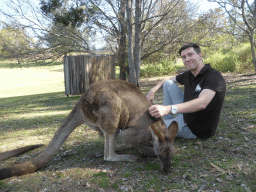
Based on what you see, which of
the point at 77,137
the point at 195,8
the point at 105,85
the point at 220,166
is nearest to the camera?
the point at 220,166

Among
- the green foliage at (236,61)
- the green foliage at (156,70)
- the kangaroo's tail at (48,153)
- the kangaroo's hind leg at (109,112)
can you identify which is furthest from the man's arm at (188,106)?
the green foliage at (156,70)

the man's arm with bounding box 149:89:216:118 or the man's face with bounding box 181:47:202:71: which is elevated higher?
the man's face with bounding box 181:47:202:71

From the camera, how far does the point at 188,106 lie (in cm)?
274

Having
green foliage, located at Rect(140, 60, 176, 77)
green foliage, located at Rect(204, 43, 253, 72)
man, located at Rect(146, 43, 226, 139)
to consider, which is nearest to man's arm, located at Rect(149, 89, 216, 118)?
man, located at Rect(146, 43, 226, 139)

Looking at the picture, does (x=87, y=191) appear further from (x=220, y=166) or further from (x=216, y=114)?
(x=216, y=114)

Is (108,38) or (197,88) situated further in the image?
(108,38)

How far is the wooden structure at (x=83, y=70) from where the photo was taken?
9.34m

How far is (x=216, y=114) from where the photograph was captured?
3227 mm

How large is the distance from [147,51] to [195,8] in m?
2.89

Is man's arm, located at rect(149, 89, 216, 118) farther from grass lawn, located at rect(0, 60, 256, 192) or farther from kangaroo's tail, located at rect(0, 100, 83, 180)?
kangaroo's tail, located at rect(0, 100, 83, 180)

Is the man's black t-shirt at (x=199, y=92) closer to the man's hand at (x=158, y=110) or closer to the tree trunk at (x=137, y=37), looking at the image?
the man's hand at (x=158, y=110)

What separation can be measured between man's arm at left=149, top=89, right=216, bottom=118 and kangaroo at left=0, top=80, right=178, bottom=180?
0.21m

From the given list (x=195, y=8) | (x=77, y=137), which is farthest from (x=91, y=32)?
(x=77, y=137)

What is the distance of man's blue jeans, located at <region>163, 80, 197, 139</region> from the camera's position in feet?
11.9
